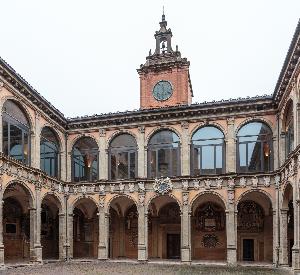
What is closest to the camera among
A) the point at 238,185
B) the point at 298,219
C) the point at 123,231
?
the point at 298,219

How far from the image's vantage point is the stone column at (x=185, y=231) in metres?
25.1

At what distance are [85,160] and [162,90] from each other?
8569 millimetres

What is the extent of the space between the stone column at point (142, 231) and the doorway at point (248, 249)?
674 centimetres

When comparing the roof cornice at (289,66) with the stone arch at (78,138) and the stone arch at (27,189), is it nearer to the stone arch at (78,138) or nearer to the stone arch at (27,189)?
the stone arch at (78,138)

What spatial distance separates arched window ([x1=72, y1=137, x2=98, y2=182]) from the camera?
28.0m

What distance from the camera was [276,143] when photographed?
2441cm

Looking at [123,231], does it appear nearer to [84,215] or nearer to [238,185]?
[84,215]

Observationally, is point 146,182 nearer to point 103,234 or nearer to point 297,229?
point 103,234

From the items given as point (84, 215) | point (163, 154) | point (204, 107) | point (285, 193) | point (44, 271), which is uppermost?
point (204, 107)

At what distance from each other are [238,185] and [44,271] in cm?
1233

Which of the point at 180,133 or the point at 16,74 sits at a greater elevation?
the point at 16,74

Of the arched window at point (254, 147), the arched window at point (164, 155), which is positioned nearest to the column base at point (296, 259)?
the arched window at point (254, 147)

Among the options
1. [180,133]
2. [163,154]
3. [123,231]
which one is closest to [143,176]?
[163,154]

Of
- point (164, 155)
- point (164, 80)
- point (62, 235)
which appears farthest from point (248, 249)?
point (164, 80)
